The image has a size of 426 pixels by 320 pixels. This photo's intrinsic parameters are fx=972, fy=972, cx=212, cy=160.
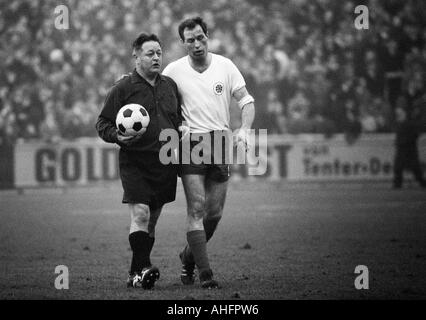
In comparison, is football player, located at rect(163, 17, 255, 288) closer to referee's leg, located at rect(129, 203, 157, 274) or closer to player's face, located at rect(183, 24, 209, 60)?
player's face, located at rect(183, 24, 209, 60)

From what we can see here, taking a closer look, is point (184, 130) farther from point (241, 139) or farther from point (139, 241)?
point (139, 241)

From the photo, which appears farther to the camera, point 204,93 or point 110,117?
point 204,93

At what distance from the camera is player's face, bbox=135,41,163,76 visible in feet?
26.7

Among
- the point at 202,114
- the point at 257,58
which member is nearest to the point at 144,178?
the point at 202,114

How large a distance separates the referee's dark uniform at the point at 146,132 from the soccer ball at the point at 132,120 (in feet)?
0.50

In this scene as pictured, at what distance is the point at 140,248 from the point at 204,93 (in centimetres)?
144

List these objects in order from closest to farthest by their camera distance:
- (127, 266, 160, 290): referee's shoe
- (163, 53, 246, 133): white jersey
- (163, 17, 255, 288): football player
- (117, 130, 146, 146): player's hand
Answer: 1. (127, 266, 160, 290): referee's shoe
2. (117, 130, 146, 146): player's hand
3. (163, 17, 255, 288): football player
4. (163, 53, 246, 133): white jersey

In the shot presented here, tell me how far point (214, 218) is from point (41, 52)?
1775 centimetres

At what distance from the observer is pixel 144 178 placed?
8203mm

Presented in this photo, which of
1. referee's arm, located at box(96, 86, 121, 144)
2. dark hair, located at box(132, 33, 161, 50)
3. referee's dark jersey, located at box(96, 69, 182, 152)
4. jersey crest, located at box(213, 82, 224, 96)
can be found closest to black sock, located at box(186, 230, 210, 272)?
referee's dark jersey, located at box(96, 69, 182, 152)

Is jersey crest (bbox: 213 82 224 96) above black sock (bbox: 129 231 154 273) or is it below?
above

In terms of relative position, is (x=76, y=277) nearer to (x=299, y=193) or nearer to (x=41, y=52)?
(x=299, y=193)

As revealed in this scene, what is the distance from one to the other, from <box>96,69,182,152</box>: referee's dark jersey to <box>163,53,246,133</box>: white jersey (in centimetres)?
17
